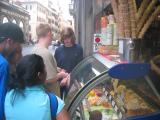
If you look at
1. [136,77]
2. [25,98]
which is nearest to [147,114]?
[136,77]

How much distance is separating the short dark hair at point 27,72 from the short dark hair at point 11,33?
214mm

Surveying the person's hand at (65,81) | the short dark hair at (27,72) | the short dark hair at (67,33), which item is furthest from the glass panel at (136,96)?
the short dark hair at (67,33)

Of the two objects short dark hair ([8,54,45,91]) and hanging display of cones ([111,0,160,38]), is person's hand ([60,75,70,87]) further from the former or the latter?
short dark hair ([8,54,45,91])

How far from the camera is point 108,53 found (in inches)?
152

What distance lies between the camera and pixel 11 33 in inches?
105

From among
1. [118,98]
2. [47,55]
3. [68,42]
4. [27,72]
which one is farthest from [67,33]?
[27,72]

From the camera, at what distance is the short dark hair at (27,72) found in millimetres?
2494

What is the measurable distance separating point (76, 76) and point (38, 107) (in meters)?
1.95

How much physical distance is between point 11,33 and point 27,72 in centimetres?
35

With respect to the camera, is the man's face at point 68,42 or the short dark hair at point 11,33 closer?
the short dark hair at point 11,33

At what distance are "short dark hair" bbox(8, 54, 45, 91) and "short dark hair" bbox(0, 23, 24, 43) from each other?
214mm

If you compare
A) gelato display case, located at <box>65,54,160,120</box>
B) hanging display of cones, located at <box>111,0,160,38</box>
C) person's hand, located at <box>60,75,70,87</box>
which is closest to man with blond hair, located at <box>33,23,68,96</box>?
person's hand, located at <box>60,75,70,87</box>

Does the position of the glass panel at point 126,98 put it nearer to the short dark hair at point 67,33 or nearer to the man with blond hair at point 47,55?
the man with blond hair at point 47,55

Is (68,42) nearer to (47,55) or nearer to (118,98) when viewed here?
(47,55)
